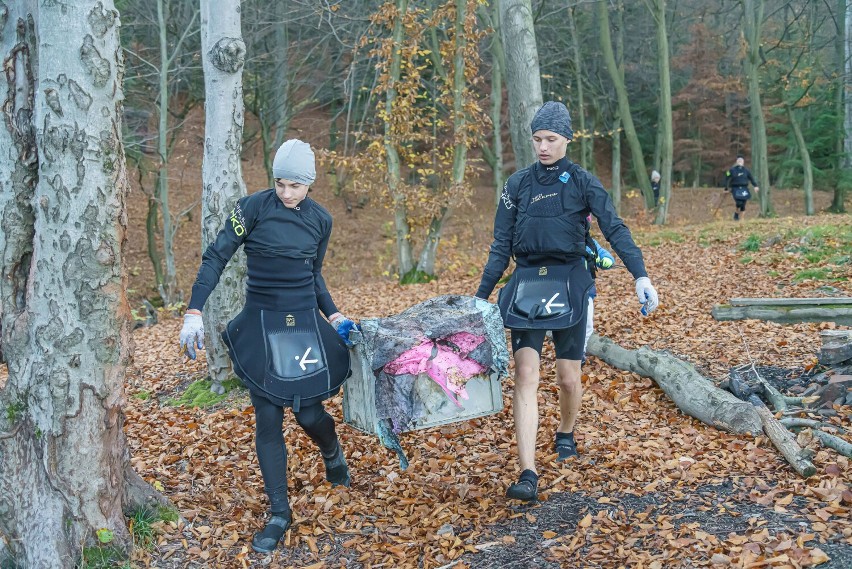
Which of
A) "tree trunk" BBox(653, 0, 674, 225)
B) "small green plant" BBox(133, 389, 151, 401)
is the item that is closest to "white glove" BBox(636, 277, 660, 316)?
"small green plant" BBox(133, 389, 151, 401)

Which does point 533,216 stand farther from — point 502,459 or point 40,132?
point 40,132

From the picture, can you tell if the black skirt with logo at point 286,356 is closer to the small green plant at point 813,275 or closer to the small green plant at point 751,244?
the small green plant at point 813,275

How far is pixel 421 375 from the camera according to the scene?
4051mm

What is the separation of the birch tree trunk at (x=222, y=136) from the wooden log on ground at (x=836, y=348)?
15.5 feet

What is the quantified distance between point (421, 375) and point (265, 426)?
877mm

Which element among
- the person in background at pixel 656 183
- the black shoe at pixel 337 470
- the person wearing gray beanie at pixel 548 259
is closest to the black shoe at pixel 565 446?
the person wearing gray beanie at pixel 548 259

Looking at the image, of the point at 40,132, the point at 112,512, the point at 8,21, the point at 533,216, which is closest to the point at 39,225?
the point at 40,132

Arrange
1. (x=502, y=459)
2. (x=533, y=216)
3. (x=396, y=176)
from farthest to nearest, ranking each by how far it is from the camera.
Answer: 1. (x=396, y=176)
2. (x=502, y=459)
3. (x=533, y=216)

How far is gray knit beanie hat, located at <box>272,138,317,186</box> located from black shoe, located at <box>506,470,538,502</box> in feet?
6.51

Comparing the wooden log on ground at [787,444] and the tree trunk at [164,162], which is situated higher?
the tree trunk at [164,162]

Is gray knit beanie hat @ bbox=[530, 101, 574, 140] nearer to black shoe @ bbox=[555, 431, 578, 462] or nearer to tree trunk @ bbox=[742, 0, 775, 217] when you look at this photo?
black shoe @ bbox=[555, 431, 578, 462]

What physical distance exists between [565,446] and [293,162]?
2453 mm

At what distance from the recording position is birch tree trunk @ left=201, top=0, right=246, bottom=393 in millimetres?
6578

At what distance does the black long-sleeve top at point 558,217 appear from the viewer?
4.48 meters
